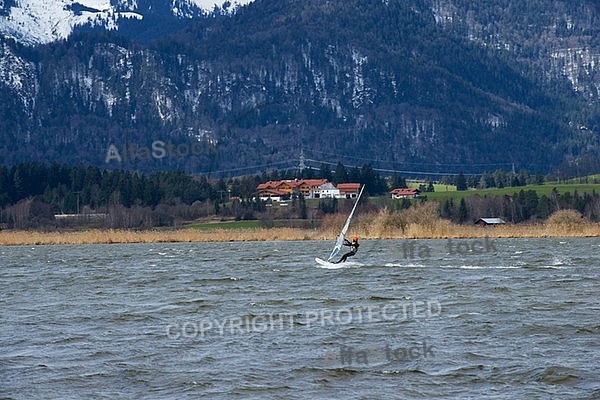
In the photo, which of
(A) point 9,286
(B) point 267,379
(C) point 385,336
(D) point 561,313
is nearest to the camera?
(B) point 267,379

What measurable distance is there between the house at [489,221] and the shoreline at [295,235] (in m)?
9.13

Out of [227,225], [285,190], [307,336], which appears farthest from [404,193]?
[307,336]

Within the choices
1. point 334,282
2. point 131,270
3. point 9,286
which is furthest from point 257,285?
point 131,270

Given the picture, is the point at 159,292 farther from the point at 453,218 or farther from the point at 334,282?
the point at 453,218

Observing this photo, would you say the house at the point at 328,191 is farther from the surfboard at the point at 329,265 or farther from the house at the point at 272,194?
the surfboard at the point at 329,265

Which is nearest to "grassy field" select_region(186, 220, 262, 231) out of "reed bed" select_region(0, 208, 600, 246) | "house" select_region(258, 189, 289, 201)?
"reed bed" select_region(0, 208, 600, 246)

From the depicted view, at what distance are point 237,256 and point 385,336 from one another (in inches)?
2131

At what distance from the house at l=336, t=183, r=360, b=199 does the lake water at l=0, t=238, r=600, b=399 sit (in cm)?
13082

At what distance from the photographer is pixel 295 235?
12250cm

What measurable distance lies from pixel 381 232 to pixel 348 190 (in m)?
85.0

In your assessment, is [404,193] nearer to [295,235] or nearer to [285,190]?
[285,190]

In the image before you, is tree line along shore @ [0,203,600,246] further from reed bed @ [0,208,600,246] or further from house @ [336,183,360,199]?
house @ [336,183,360,199]

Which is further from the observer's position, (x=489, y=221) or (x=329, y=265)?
(x=489, y=221)

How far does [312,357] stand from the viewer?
2814 cm
